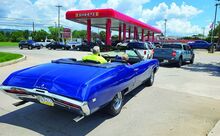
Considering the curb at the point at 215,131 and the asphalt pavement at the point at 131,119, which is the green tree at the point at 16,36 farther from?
the curb at the point at 215,131

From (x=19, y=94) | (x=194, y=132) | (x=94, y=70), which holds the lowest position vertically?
(x=194, y=132)

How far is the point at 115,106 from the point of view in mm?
5375

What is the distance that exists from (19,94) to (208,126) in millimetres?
3789

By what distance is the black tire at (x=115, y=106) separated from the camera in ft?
17.1

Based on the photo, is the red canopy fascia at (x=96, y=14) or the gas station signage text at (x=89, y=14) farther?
the gas station signage text at (x=89, y=14)

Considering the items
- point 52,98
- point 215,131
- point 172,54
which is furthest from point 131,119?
point 172,54

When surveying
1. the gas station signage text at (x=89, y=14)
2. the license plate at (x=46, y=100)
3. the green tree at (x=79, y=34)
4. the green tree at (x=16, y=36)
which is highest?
the green tree at (x=79, y=34)

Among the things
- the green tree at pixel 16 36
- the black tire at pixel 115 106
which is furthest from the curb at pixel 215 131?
the green tree at pixel 16 36

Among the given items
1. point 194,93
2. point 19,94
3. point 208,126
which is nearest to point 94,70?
point 19,94

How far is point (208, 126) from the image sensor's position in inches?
198

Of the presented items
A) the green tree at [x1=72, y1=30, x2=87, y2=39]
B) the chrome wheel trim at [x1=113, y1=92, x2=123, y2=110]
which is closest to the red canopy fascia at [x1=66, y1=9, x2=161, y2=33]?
the chrome wheel trim at [x1=113, y1=92, x2=123, y2=110]

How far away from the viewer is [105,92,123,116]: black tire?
520 cm

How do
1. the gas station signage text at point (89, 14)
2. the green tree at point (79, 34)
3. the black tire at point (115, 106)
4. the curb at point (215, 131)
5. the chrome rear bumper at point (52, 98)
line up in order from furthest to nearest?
the green tree at point (79, 34) < the gas station signage text at point (89, 14) < the black tire at point (115, 106) < the curb at point (215, 131) < the chrome rear bumper at point (52, 98)

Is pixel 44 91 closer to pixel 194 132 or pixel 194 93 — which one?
pixel 194 132
